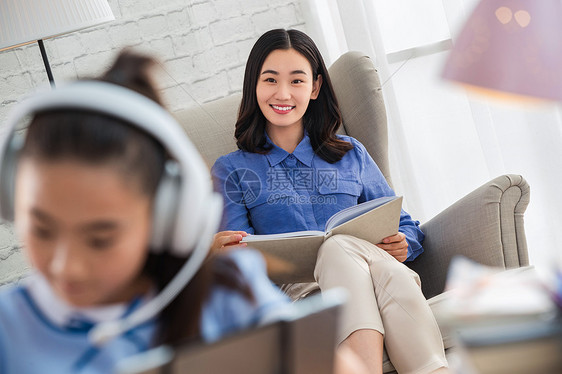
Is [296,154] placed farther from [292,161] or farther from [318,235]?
[318,235]

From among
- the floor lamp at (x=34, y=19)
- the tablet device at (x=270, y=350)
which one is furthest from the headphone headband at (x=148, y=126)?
the floor lamp at (x=34, y=19)

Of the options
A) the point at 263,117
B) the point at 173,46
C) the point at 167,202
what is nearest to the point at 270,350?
the point at 167,202

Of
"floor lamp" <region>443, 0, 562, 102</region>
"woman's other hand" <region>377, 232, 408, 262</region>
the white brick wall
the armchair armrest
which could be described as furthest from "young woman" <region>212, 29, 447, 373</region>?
"floor lamp" <region>443, 0, 562, 102</region>

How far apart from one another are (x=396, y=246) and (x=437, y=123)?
707 mm

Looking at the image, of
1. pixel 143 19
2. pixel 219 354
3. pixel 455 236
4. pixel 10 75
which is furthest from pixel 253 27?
pixel 219 354

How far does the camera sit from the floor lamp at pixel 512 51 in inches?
20.9

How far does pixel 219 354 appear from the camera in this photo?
0.48 meters

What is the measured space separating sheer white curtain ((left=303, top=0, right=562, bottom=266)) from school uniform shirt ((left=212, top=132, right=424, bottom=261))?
0.36 m

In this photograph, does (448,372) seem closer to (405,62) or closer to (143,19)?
(405,62)

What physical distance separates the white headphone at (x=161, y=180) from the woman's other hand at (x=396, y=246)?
0.95 meters

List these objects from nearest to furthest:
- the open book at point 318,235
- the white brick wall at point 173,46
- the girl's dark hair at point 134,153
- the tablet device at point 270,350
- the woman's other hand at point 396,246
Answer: the tablet device at point 270,350 < the girl's dark hair at point 134,153 < the open book at point 318,235 < the woman's other hand at point 396,246 < the white brick wall at point 173,46

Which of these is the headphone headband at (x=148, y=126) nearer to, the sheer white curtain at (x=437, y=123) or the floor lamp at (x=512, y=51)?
the floor lamp at (x=512, y=51)

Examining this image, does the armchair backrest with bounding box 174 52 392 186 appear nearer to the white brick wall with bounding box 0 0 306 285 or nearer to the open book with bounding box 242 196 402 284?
the open book with bounding box 242 196 402 284

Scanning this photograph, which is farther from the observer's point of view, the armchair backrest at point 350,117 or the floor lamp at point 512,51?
the armchair backrest at point 350,117
